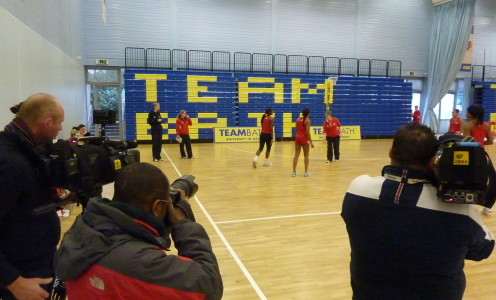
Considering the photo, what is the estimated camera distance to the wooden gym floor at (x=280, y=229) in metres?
3.56

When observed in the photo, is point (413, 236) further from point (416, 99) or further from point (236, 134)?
point (416, 99)

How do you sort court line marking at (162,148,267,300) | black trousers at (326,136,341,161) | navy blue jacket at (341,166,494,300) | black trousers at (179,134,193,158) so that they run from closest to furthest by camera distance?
navy blue jacket at (341,166,494,300) < court line marking at (162,148,267,300) < black trousers at (326,136,341,161) < black trousers at (179,134,193,158)

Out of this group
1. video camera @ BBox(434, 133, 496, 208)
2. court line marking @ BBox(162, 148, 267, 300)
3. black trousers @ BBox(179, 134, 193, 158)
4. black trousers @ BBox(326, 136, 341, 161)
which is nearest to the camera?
video camera @ BBox(434, 133, 496, 208)

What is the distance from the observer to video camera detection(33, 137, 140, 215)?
1.87m

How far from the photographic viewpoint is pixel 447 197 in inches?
53.2

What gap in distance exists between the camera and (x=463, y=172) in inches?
51.9

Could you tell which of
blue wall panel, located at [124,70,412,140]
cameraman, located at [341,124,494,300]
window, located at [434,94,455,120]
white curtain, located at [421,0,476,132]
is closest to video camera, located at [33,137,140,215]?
cameraman, located at [341,124,494,300]

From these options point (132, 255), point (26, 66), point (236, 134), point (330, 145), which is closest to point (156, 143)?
point (26, 66)

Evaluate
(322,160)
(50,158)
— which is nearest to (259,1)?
(322,160)

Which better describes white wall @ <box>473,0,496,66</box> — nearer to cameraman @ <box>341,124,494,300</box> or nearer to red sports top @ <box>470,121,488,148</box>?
red sports top @ <box>470,121,488,148</box>

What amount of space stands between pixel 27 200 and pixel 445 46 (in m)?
22.8

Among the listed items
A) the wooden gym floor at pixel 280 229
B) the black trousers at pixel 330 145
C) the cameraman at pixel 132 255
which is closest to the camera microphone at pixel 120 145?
the cameraman at pixel 132 255

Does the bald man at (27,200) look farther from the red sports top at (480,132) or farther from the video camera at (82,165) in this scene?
the red sports top at (480,132)

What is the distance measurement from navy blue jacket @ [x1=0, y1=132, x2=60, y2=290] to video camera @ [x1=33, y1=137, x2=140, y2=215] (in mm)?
74
